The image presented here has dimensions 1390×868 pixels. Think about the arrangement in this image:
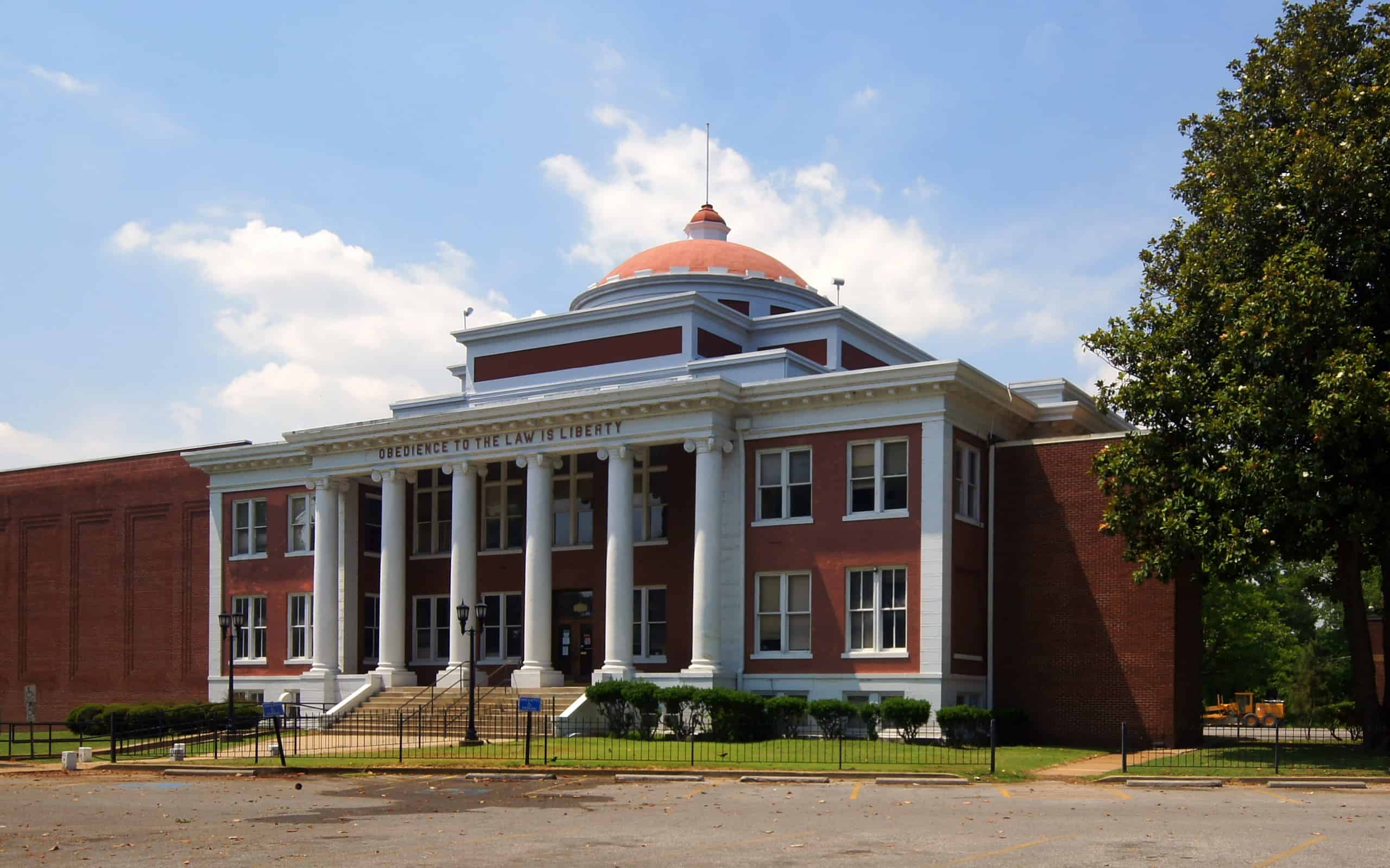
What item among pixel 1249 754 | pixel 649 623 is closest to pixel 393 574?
pixel 649 623

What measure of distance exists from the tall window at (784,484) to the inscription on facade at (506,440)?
14.1 ft

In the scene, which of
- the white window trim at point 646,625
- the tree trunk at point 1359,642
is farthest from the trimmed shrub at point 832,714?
the tree trunk at point 1359,642

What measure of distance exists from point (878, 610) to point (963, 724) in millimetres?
4204

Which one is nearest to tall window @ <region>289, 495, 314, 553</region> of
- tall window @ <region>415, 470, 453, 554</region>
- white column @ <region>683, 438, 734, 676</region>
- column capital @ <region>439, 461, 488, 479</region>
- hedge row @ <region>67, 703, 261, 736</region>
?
tall window @ <region>415, 470, 453, 554</region>

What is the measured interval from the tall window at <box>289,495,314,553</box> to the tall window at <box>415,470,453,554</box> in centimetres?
381

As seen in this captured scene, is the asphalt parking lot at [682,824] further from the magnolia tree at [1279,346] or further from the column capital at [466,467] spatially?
the column capital at [466,467]

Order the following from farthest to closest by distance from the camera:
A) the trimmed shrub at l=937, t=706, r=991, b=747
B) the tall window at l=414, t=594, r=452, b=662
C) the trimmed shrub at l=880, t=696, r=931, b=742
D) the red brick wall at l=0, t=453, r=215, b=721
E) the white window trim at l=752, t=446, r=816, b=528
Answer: the red brick wall at l=0, t=453, r=215, b=721 < the tall window at l=414, t=594, r=452, b=662 < the white window trim at l=752, t=446, r=816, b=528 < the trimmed shrub at l=880, t=696, r=931, b=742 < the trimmed shrub at l=937, t=706, r=991, b=747

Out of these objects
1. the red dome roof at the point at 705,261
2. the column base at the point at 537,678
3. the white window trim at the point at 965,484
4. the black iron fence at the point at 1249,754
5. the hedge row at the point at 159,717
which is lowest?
the hedge row at the point at 159,717

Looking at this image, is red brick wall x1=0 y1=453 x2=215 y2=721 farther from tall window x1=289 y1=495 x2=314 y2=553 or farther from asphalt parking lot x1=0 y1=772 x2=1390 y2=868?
asphalt parking lot x1=0 y1=772 x2=1390 y2=868

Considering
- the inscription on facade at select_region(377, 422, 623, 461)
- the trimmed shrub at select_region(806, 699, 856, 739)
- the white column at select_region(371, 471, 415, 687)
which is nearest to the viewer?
the trimmed shrub at select_region(806, 699, 856, 739)

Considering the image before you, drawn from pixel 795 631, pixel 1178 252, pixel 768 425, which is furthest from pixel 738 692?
pixel 1178 252

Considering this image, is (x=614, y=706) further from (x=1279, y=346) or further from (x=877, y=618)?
(x=1279, y=346)

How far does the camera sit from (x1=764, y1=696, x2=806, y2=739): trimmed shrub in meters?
36.3

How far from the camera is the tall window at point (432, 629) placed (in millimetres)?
47438
